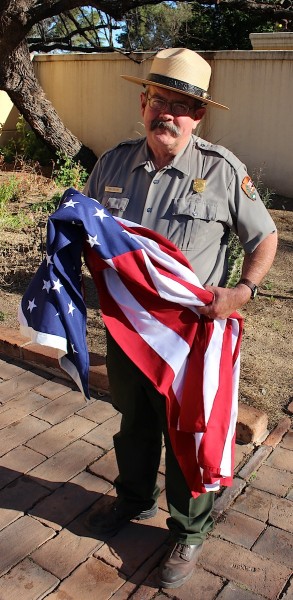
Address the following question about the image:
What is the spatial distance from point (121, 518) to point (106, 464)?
18.2 inches

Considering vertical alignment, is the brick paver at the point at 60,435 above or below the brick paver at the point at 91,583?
below

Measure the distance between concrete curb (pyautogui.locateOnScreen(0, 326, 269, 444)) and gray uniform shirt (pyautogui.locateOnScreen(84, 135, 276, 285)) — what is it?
114 cm

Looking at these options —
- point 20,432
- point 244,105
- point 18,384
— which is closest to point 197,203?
point 20,432

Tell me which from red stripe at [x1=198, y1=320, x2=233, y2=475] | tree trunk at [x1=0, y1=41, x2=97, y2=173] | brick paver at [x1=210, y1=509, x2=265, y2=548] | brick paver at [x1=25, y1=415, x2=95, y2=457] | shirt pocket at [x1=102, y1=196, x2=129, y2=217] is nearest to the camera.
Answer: red stripe at [x1=198, y1=320, x2=233, y2=475]

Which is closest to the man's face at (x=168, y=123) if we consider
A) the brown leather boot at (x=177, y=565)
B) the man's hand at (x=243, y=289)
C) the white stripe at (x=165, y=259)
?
the white stripe at (x=165, y=259)

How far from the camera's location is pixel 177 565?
238cm

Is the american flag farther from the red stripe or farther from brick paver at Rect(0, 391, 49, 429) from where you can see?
brick paver at Rect(0, 391, 49, 429)

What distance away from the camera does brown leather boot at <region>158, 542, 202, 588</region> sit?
2361 mm

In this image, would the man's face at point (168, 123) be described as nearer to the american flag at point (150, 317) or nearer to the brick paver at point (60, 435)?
the american flag at point (150, 317)

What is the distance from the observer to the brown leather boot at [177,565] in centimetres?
236

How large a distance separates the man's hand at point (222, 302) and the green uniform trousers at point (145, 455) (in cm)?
37

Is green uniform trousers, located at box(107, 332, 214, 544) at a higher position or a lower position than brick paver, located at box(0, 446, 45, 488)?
higher

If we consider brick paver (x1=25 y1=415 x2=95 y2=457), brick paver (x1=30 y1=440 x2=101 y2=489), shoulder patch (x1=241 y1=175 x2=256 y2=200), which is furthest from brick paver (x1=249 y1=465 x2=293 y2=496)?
shoulder patch (x1=241 y1=175 x2=256 y2=200)

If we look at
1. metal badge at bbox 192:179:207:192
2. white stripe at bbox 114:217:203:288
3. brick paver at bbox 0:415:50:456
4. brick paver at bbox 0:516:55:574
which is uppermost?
metal badge at bbox 192:179:207:192
